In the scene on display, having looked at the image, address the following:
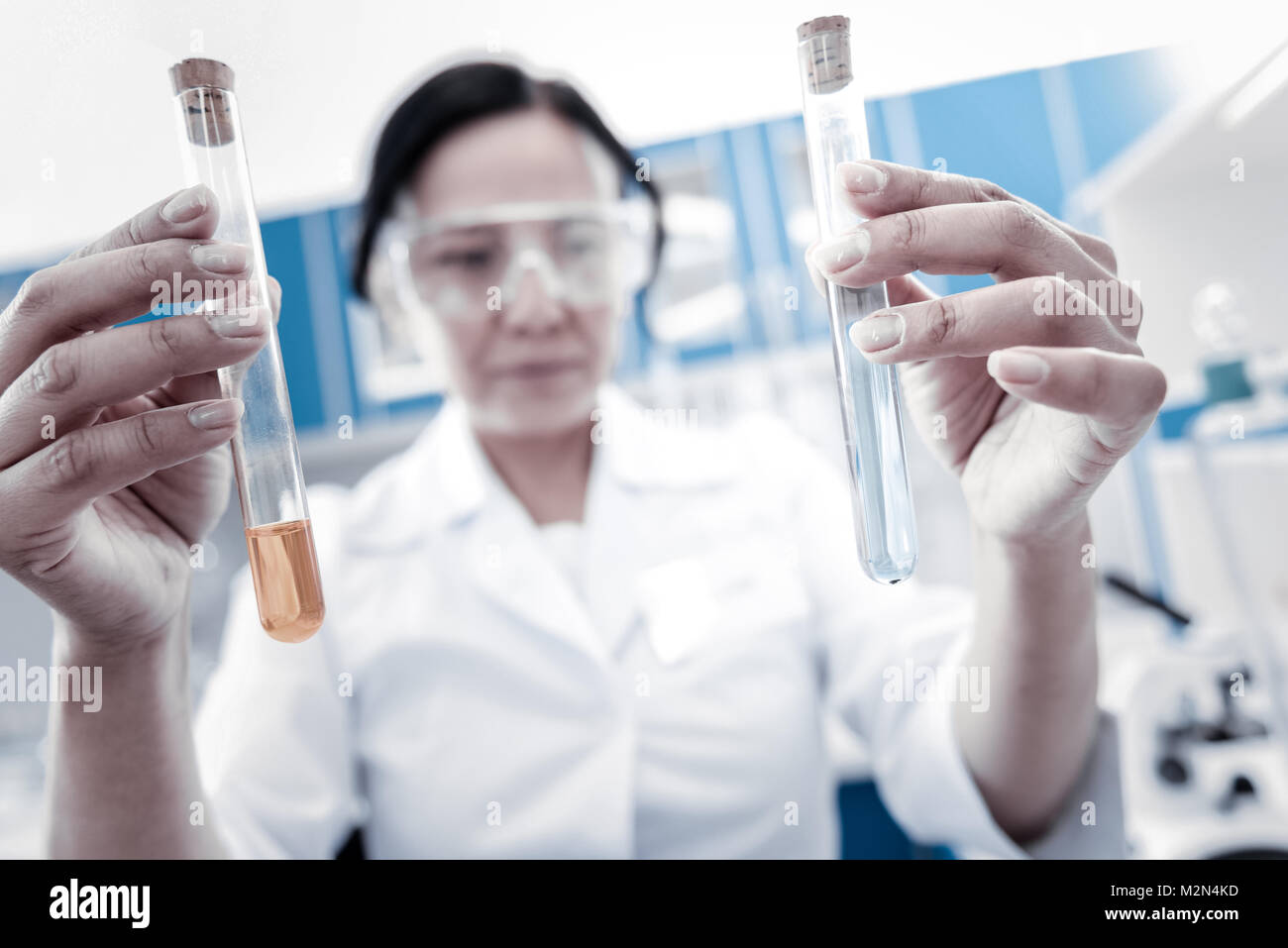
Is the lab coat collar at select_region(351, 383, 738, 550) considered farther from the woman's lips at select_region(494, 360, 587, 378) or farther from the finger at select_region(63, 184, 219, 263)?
the finger at select_region(63, 184, 219, 263)

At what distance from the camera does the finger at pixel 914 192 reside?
30cm

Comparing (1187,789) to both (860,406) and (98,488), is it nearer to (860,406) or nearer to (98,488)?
(860,406)

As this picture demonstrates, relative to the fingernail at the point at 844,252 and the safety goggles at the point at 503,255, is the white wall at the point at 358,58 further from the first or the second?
the safety goggles at the point at 503,255

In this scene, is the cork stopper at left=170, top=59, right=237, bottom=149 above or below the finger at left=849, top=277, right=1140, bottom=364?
above

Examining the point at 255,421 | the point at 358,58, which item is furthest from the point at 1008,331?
the point at 358,58

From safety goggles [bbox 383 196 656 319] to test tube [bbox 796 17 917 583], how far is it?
0.54m

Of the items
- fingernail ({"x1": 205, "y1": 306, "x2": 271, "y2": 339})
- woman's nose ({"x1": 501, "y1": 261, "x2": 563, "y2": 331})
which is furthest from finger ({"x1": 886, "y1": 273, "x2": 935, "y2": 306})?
woman's nose ({"x1": 501, "y1": 261, "x2": 563, "y2": 331})

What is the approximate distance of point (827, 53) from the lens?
0.94ft

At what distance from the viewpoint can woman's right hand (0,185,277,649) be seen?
0.30 meters

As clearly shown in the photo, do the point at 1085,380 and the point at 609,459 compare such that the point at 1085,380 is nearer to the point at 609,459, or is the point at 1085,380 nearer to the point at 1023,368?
the point at 1023,368

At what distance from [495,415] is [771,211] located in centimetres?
114

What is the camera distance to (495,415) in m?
0.90

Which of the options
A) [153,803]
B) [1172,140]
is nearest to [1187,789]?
[1172,140]

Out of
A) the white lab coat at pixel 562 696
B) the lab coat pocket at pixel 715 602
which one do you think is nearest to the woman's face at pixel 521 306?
the white lab coat at pixel 562 696
